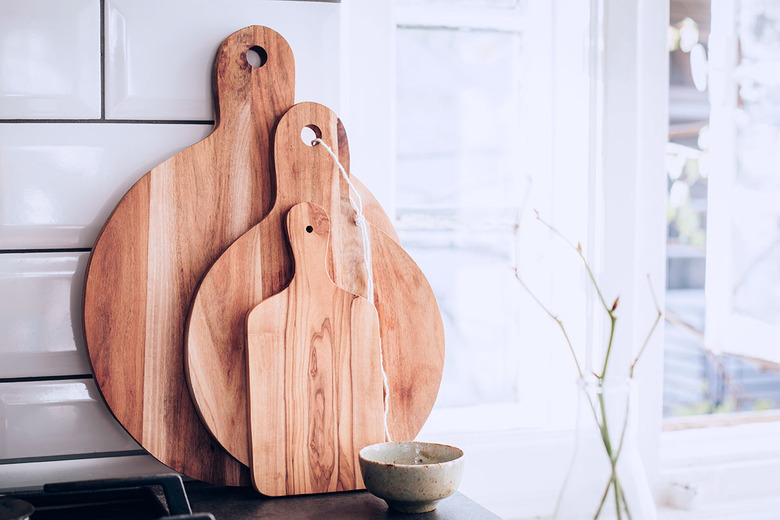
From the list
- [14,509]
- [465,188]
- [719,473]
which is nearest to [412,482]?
[14,509]

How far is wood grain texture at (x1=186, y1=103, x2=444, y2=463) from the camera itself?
863mm

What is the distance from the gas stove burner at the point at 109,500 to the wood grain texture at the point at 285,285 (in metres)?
0.12

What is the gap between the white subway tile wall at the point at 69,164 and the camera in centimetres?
89

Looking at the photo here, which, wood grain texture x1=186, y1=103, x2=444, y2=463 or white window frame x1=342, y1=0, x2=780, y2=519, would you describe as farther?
white window frame x1=342, y1=0, x2=780, y2=519

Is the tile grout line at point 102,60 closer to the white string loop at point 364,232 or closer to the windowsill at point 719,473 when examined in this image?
the white string loop at point 364,232

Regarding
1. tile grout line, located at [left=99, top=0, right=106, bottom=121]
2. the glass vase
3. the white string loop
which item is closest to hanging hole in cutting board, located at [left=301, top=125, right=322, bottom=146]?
the white string loop

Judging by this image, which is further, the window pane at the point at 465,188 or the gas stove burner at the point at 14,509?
the window pane at the point at 465,188

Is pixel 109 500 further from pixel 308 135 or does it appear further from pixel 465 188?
pixel 465 188

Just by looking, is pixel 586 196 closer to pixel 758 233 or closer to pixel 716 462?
pixel 758 233

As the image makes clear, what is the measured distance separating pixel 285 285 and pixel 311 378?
13cm

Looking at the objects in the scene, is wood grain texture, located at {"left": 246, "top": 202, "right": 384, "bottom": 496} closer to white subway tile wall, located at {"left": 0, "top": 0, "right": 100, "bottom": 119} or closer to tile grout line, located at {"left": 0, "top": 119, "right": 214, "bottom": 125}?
tile grout line, located at {"left": 0, "top": 119, "right": 214, "bottom": 125}

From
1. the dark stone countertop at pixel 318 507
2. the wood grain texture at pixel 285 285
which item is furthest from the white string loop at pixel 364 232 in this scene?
the dark stone countertop at pixel 318 507

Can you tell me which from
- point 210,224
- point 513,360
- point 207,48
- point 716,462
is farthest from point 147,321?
point 716,462

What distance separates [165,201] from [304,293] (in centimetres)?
22
